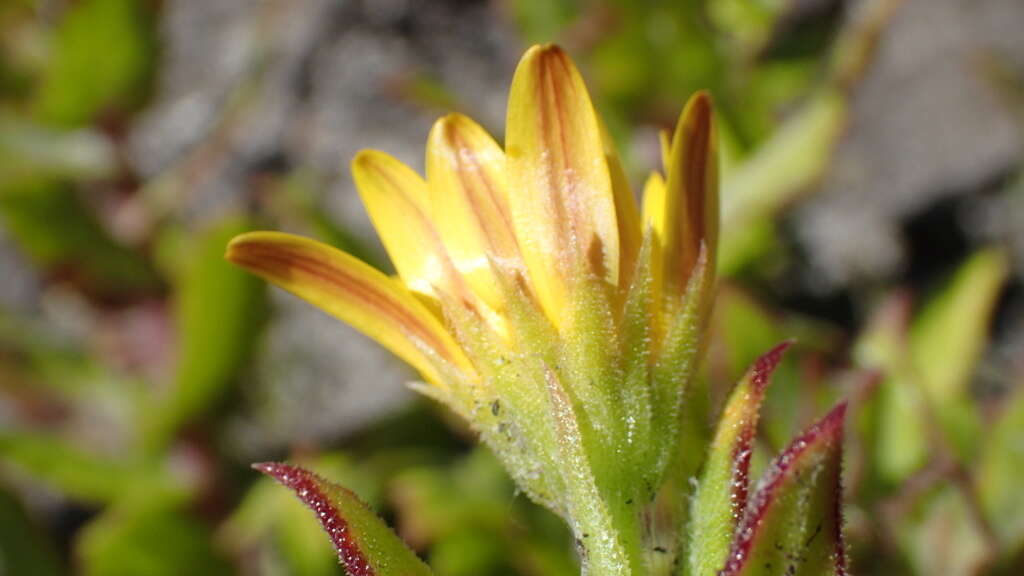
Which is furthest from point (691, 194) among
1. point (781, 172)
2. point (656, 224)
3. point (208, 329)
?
point (208, 329)

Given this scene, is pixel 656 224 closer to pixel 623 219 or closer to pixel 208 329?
pixel 623 219

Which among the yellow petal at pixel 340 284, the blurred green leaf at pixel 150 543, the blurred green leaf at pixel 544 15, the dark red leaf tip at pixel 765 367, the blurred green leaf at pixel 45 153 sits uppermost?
the blurred green leaf at pixel 544 15

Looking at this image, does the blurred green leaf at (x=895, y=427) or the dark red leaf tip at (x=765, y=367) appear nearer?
the dark red leaf tip at (x=765, y=367)

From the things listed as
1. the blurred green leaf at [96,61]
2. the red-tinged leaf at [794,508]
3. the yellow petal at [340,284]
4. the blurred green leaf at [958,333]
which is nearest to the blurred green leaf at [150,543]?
the blurred green leaf at [96,61]

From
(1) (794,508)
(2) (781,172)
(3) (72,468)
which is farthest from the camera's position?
(3) (72,468)

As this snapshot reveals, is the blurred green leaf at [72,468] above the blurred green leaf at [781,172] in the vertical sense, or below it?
below

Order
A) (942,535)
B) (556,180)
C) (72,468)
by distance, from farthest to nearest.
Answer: (72,468)
(942,535)
(556,180)

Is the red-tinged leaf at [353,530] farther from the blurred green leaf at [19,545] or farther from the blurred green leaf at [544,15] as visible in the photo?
the blurred green leaf at [544,15]
